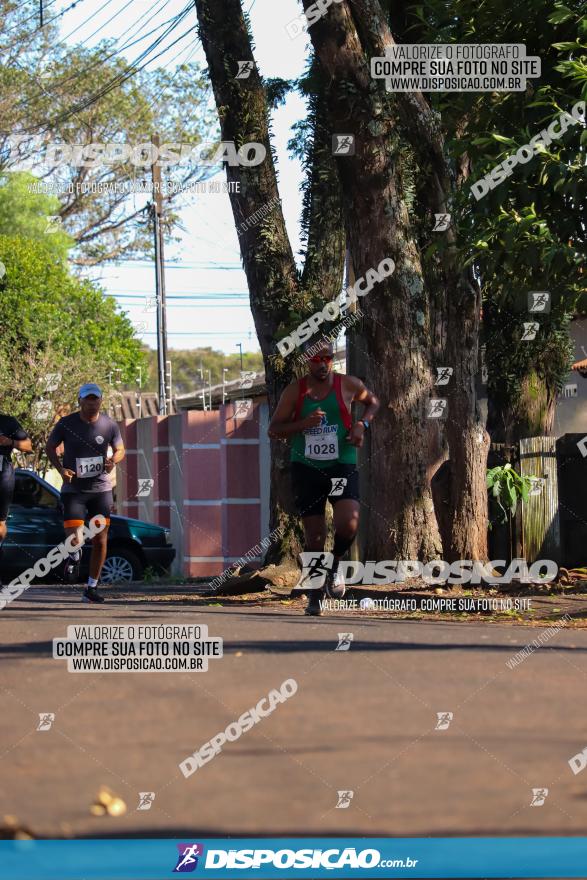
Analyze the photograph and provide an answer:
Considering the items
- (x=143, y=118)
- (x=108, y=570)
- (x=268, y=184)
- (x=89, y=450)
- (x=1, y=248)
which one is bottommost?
(x=108, y=570)

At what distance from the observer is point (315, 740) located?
5906mm

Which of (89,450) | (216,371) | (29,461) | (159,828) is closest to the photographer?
(159,828)

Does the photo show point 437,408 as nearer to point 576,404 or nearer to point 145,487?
point 145,487

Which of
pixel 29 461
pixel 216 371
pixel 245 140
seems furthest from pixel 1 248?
pixel 216 371

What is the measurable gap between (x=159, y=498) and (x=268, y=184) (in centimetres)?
1093

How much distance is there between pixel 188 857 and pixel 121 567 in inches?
594

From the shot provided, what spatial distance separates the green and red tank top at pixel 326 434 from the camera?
35.6 ft

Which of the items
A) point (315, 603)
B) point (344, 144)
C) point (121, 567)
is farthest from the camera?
point (121, 567)

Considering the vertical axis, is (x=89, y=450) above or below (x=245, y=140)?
below

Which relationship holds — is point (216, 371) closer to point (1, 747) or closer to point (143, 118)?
point (143, 118)

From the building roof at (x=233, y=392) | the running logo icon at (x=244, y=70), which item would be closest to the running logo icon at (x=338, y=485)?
the running logo icon at (x=244, y=70)

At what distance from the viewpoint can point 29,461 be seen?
113ft

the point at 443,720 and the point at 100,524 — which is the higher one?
the point at 100,524

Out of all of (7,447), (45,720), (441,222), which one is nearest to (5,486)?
(7,447)
